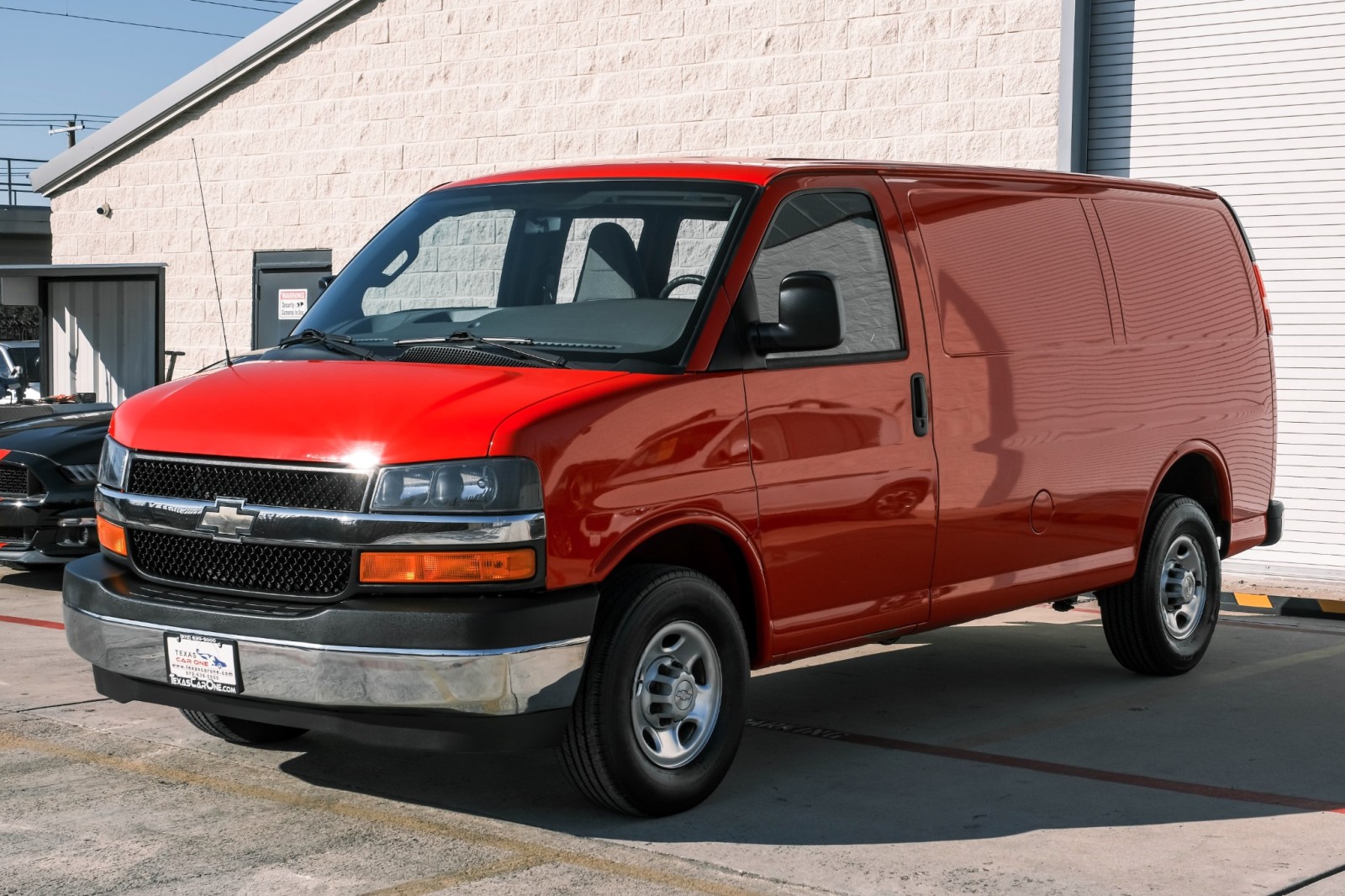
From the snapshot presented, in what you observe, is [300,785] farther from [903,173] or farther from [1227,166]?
[1227,166]

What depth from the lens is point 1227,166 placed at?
40.4 feet

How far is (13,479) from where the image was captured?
10602 millimetres

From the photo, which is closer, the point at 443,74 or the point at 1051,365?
the point at 1051,365

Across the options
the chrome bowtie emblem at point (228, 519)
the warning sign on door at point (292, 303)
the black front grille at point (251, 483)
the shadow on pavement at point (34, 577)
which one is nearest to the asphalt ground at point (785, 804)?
the chrome bowtie emblem at point (228, 519)

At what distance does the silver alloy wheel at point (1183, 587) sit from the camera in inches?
327

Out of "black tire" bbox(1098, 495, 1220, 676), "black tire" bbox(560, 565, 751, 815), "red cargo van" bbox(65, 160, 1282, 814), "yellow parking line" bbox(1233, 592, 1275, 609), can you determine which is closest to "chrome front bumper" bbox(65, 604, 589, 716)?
"red cargo van" bbox(65, 160, 1282, 814)

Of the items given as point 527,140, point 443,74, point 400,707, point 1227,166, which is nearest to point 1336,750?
point 400,707

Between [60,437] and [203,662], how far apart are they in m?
6.10

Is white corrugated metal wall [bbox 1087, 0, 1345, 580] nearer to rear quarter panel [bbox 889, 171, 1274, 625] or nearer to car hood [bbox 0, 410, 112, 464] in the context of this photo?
rear quarter panel [bbox 889, 171, 1274, 625]

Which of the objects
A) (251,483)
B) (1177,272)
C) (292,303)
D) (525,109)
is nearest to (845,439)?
(251,483)

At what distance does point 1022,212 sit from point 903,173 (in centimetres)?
82

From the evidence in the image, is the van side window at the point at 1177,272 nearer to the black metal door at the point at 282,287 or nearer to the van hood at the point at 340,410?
the van hood at the point at 340,410

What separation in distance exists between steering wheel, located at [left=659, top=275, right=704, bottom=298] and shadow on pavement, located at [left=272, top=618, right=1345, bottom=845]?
67.7 inches

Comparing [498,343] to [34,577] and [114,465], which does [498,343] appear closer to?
[114,465]
